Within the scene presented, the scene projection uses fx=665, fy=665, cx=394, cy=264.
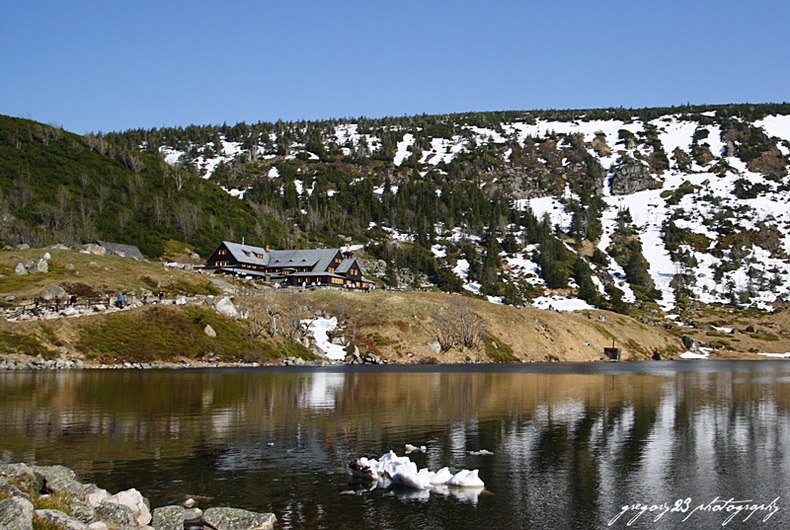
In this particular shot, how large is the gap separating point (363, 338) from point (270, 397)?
6629 cm

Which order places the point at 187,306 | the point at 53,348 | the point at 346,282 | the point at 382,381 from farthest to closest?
the point at 346,282
the point at 187,306
the point at 53,348
the point at 382,381

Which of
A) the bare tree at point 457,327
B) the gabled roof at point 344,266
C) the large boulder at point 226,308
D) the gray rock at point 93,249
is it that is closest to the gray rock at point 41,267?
the gray rock at point 93,249

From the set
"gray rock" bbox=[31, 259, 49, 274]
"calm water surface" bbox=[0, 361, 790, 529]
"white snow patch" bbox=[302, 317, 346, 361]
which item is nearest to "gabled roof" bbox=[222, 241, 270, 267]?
"white snow patch" bbox=[302, 317, 346, 361]

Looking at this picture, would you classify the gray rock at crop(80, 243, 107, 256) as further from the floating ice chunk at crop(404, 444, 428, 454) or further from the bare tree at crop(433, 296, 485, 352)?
the floating ice chunk at crop(404, 444, 428, 454)

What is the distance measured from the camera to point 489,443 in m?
37.9

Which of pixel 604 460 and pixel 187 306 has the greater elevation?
pixel 187 306

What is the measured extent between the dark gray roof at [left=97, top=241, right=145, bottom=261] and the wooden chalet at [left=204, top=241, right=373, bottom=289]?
1717 cm

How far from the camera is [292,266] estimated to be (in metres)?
179

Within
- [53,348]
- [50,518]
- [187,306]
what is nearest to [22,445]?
[50,518]

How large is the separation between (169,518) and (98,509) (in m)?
2.46

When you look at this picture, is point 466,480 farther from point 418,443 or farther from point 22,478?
point 22,478

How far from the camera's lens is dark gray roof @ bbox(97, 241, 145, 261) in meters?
166

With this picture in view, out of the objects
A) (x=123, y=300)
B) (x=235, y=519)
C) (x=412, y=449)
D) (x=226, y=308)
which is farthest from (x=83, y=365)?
(x=235, y=519)

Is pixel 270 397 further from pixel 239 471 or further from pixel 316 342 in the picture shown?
pixel 316 342
